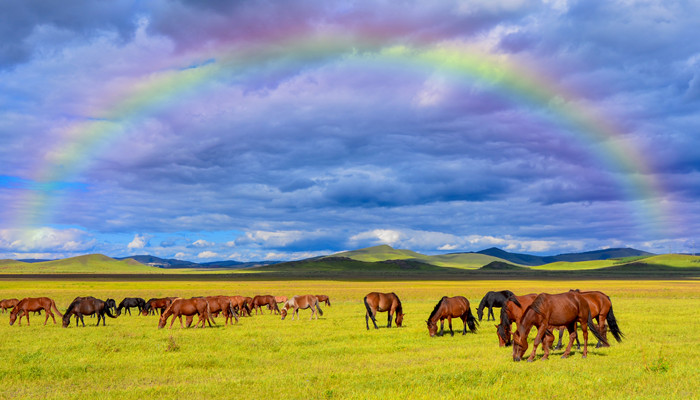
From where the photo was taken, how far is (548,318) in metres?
16.3

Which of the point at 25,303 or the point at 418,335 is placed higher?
the point at 25,303

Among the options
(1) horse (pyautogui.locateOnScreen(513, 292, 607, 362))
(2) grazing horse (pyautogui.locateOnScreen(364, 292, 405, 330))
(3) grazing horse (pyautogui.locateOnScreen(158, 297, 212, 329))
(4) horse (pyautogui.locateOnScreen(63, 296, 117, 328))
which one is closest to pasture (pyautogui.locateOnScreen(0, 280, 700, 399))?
(1) horse (pyautogui.locateOnScreen(513, 292, 607, 362))

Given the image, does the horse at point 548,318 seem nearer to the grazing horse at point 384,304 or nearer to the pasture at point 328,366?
the pasture at point 328,366

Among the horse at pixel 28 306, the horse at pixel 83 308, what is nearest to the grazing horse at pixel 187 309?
→ the horse at pixel 83 308

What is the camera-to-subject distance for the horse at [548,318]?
634 inches

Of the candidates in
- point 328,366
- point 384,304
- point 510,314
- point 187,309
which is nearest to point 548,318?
point 510,314

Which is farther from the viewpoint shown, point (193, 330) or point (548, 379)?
point (193, 330)

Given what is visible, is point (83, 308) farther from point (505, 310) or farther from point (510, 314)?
point (510, 314)

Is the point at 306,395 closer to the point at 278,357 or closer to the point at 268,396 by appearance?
the point at 268,396

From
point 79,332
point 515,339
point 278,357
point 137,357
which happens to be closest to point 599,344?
point 515,339

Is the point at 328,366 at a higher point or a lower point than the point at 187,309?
lower

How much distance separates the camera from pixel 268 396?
11859 mm

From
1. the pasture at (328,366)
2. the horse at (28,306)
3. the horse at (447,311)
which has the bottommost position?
the pasture at (328,366)

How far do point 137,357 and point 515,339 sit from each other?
13.5 meters
